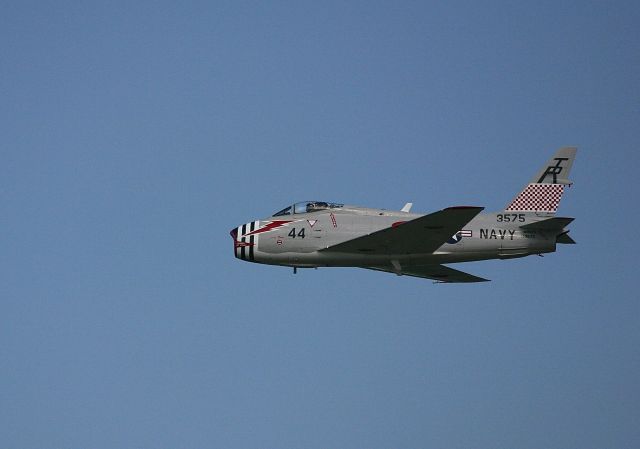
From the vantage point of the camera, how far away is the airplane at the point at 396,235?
50625mm

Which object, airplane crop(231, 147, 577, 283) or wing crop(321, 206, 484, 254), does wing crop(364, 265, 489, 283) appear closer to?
airplane crop(231, 147, 577, 283)

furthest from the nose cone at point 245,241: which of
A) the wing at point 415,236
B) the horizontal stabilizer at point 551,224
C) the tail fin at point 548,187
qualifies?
the horizontal stabilizer at point 551,224

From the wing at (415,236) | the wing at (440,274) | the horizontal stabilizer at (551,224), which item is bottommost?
the wing at (440,274)

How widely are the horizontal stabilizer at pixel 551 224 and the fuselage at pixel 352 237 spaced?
10.3 inches

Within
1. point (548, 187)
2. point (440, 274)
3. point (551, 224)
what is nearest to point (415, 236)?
point (551, 224)

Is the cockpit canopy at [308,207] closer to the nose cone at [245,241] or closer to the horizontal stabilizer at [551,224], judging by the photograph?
the nose cone at [245,241]

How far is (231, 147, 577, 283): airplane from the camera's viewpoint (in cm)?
5062

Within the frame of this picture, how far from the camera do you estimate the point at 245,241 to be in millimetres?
52688

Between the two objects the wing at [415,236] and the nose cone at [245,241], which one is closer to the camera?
the wing at [415,236]

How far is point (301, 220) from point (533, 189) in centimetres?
1088

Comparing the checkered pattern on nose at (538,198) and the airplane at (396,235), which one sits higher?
the checkered pattern on nose at (538,198)

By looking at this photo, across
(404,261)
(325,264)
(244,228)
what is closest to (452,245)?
(404,261)

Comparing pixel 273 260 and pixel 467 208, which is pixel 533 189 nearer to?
pixel 467 208

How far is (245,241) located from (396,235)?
24.6ft
